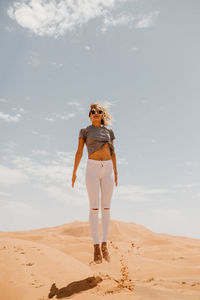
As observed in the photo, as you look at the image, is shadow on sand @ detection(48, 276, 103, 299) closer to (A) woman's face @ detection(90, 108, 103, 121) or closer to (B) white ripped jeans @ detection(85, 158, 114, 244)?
(B) white ripped jeans @ detection(85, 158, 114, 244)

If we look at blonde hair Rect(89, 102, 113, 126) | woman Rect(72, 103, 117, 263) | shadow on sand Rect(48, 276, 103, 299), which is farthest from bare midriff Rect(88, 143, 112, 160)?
shadow on sand Rect(48, 276, 103, 299)

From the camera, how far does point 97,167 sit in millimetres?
4727

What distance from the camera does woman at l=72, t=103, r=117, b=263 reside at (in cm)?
467

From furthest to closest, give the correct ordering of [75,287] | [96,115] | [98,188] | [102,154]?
1. [96,115]
2. [102,154]
3. [98,188]
4. [75,287]

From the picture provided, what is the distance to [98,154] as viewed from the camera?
4.81m

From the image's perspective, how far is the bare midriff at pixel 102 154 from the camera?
15.8ft

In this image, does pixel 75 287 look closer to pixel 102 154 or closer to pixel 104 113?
pixel 102 154

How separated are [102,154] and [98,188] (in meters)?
0.63

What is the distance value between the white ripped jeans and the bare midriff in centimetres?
7

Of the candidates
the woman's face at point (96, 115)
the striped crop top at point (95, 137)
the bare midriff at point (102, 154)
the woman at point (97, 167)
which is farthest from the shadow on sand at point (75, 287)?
the woman's face at point (96, 115)

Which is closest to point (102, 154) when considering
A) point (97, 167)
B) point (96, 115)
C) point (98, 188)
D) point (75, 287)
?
point (97, 167)

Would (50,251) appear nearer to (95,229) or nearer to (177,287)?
(95,229)

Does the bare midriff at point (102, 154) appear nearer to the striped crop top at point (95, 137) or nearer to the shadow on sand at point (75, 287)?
the striped crop top at point (95, 137)

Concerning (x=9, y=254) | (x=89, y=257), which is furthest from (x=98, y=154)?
(x=89, y=257)
